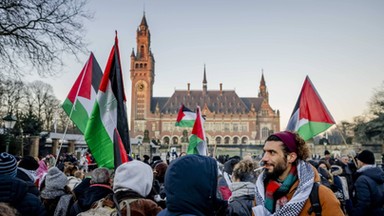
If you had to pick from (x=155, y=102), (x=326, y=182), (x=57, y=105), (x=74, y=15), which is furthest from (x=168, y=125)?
(x=326, y=182)

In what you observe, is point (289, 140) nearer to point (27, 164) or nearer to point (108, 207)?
point (108, 207)

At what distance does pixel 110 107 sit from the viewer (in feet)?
16.5

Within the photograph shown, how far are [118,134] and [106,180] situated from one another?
0.94 meters

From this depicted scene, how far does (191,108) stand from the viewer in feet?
269

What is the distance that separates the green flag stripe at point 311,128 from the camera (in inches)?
281

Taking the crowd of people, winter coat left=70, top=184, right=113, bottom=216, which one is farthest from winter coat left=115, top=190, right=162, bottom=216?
winter coat left=70, top=184, right=113, bottom=216

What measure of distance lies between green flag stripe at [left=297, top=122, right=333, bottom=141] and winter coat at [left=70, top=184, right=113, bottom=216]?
483 cm

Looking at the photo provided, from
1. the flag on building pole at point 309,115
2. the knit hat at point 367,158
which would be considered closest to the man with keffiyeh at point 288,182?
the knit hat at point 367,158

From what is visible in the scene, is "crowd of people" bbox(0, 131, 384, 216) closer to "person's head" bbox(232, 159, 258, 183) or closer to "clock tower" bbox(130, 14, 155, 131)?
"person's head" bbox(232, 159, 258, 183)

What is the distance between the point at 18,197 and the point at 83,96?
11.4ft

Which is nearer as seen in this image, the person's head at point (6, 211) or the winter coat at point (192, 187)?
the winter coat at point (192, 187)

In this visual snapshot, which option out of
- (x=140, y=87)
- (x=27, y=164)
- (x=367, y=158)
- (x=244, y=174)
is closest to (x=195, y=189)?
(x=244, y=174)

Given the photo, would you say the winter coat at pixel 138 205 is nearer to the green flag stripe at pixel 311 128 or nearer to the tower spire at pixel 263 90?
the green flag stripe at pixel 311 128

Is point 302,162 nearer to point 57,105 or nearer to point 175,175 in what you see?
point 175,175
